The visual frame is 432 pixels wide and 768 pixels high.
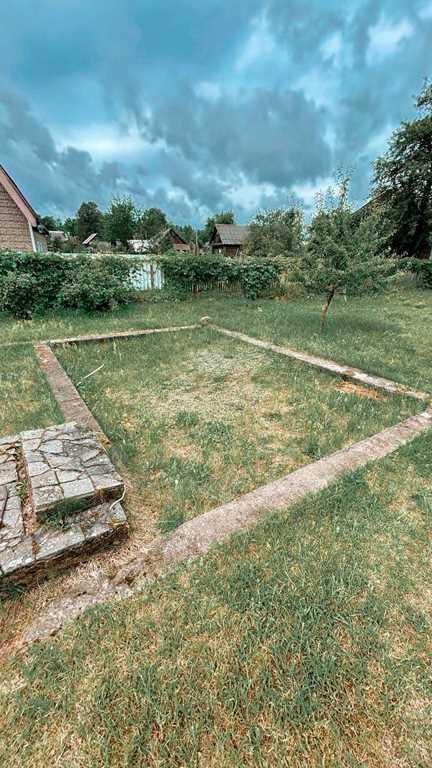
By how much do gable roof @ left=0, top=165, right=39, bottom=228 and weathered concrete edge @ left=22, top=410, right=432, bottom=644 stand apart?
13078mm

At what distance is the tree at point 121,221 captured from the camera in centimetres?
2486

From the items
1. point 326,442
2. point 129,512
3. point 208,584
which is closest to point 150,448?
point 129,512

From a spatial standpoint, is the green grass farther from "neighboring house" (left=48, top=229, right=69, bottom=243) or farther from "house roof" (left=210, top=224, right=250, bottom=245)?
"house roof" (left=210, top=224, right=250, bottom=245)

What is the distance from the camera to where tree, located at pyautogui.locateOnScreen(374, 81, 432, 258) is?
638 inches

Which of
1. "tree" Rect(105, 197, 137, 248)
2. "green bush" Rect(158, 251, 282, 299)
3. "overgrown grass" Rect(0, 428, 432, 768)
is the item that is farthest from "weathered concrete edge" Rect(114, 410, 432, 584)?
"tree" Rect(105, 197, 137, 248)

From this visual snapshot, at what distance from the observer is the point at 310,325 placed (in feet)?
23.7

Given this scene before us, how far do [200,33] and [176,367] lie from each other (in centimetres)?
1063

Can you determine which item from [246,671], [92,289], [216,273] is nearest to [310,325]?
[216,273]

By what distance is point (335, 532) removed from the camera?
1855mm

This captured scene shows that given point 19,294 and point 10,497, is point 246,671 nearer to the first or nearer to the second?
point 10,497

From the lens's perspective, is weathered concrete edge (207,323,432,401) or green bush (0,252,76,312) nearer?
weathered concrete edge (207,323,432,401)

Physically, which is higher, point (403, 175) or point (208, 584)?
point (403, 175)

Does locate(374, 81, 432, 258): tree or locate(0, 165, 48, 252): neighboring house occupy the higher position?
locate(374, 81, 432, 258): tree

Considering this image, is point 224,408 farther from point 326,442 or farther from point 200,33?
point 200,33
